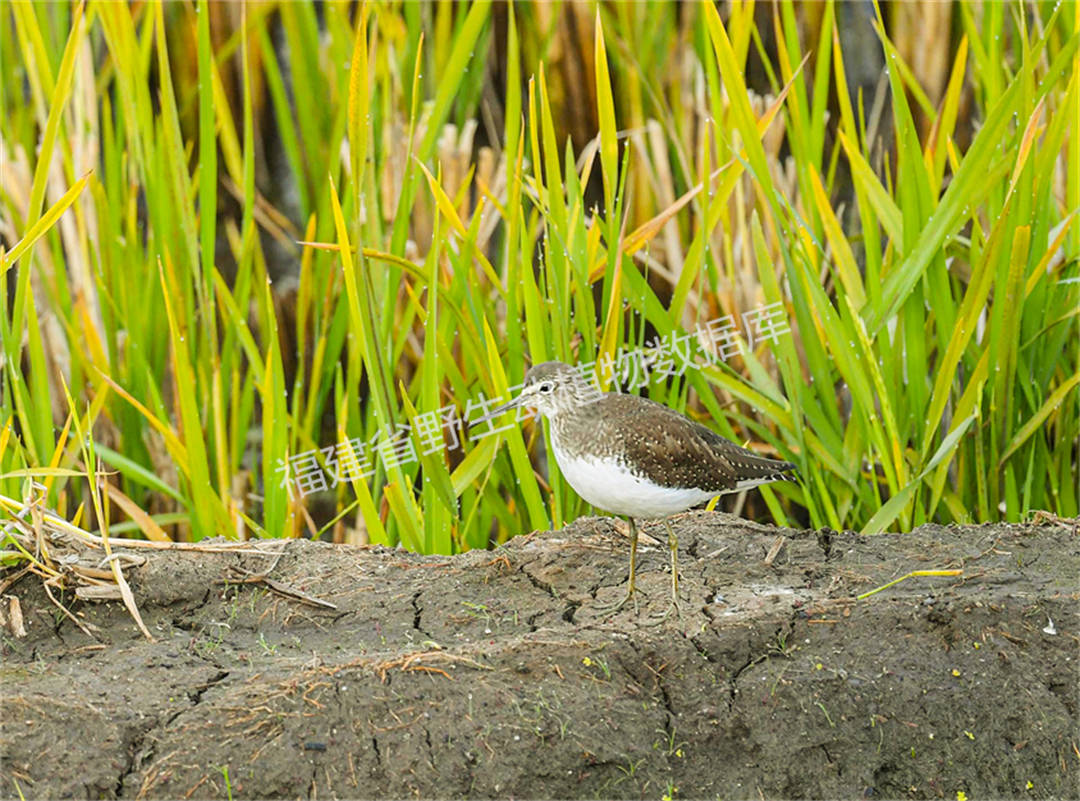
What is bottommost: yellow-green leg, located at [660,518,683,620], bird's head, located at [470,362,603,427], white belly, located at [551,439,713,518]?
yellow-green leg, located at [660,518,683,620]

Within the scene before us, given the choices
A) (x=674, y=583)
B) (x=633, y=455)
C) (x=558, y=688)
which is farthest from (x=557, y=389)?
(x=558, y=688)

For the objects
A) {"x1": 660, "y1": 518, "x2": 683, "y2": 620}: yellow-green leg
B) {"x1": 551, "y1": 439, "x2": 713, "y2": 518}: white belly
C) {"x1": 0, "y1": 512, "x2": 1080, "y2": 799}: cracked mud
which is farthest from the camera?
{"x1": 551, "y1": 439, "x2": 713, "y2": 518}: white belly

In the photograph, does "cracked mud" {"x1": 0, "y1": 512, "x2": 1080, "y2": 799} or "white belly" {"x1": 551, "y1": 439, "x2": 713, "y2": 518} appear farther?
"white belly" {"x1": 551, "y1": 439, "x2": 713, "y2": 518}

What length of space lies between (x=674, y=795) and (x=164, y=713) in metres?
1.03

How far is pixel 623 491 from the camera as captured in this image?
2924mm

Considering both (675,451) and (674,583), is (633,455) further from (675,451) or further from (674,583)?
(674,583)

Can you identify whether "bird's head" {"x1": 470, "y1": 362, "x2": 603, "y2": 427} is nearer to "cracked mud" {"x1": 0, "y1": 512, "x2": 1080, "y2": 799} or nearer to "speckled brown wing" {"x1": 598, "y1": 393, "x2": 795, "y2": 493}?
"speckled brown wing" {"x1": 598, "y1": 393, "x2": 795, "y2": 493}

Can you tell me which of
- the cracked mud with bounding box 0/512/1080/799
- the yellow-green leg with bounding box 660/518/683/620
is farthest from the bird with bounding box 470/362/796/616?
the cracked mud with bounding box 0/512/1080/799

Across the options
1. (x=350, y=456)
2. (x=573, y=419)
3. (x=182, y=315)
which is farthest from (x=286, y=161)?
(x=573, y=419)

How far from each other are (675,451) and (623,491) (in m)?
0.20

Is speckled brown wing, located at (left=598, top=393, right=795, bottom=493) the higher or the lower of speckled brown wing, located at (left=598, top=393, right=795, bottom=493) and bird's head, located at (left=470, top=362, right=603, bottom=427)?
the lower

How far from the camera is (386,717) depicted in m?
2.41

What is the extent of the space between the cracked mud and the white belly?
197 millimetres

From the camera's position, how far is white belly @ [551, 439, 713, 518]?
293cm
